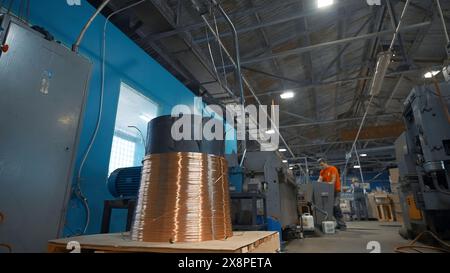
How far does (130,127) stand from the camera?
→ 3639mm

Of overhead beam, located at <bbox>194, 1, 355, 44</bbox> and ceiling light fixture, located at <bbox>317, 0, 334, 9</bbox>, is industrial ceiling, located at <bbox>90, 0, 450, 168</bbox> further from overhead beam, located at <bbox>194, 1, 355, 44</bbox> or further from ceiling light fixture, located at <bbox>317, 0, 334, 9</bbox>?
ceiling light fixture, located at <bbox>317, 0, 334, 9</bbox>

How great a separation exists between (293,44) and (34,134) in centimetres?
446

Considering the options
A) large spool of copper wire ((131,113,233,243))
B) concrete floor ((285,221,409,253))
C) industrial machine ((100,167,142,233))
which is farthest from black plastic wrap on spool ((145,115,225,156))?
concrete floor ((285,221,409,253))

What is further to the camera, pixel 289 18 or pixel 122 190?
pixel 289 18

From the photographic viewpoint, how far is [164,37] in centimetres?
356

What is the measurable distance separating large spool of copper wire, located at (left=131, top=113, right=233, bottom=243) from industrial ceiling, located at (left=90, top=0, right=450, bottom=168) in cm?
166

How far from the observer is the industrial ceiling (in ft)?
11.5

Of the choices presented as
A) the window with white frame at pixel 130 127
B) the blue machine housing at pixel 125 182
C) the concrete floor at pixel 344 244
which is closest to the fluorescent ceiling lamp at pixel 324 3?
the window with white frame at pixel 130 127

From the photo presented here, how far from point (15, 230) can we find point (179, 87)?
3338mm

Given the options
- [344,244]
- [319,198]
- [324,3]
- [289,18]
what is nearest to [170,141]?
[344,244]

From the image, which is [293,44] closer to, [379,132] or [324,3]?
[324,3]

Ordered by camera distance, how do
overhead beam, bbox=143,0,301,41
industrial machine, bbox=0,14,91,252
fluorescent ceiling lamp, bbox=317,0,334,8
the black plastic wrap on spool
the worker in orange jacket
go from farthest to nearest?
the worker in orange jacket, overhead beam, bbox=143,0,301,41, fluorescent ceiling lamp, bbox=317,0,334,8, industrial machine, bbox=0,14,91,252, the black plastic wrap on spool

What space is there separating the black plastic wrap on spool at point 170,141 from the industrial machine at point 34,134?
84cm
